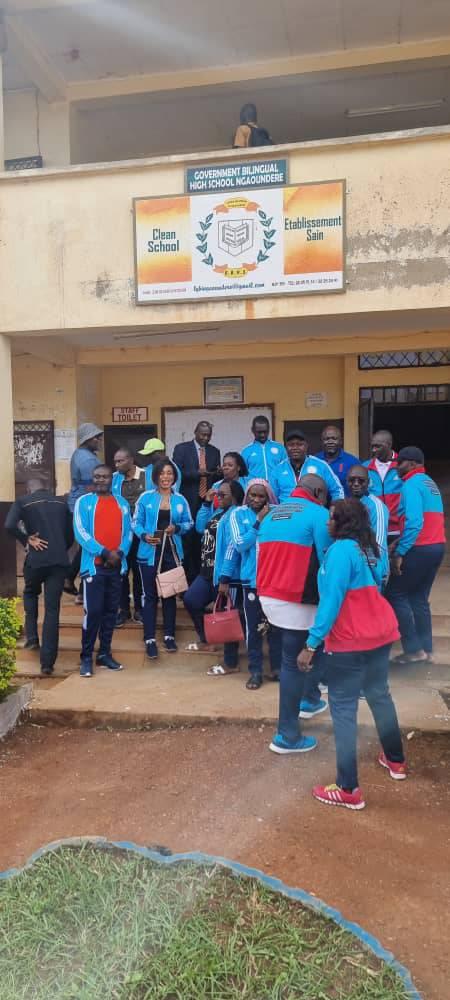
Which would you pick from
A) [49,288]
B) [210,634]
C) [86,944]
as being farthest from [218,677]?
[49,288]

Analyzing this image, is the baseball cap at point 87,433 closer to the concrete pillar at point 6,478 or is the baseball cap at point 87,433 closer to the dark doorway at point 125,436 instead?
the concrete pillar at point 6,478

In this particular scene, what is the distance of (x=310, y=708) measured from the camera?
15.1 ft

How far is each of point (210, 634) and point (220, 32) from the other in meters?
7.19

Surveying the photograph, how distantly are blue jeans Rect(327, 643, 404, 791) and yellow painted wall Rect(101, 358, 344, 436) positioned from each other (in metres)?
6.17

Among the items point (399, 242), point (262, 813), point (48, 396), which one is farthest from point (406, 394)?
point (262, 813)

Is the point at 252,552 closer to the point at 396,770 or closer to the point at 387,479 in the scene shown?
the point at 387,479

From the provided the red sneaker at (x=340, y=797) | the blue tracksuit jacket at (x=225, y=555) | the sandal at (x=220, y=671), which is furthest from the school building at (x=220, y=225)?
the red sneaker at (x=340, y=797)

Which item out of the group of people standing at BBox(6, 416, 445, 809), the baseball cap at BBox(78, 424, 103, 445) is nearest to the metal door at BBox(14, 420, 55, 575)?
the group of people standing at BBox(6, 416, 445, 809)

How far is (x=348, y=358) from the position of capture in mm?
9008

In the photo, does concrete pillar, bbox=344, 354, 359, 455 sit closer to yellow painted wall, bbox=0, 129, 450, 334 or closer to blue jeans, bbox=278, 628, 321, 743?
yellow painted wall, bbox=0, 129, 450, 334

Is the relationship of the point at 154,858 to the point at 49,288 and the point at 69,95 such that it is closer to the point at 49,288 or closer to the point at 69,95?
the point at 49,288

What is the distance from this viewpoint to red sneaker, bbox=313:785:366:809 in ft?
11.5

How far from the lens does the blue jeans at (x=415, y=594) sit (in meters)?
5.36

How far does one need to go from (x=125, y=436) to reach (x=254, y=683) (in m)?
5.62
